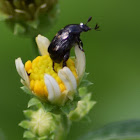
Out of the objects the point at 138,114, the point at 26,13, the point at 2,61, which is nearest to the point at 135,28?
the point at 138,114

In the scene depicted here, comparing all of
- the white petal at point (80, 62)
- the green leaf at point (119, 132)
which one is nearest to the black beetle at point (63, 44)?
the white petal at point (80, 62)

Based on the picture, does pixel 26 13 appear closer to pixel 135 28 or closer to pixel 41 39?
pixel 41 39

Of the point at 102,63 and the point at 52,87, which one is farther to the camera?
the point at 102,63

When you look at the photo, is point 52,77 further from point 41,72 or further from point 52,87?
point 41,72

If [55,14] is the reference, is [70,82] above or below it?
below

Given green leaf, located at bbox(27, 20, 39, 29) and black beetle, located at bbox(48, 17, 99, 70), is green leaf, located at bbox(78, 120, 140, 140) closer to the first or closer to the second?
black beetle, located at bbox(48, 17, 99, 70)

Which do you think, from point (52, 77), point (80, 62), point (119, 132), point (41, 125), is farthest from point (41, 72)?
point (119, 132)

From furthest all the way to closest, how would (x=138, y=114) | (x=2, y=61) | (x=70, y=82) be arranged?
(x=2, y=61)
(x=138, y=114)
(x=70, y=82)

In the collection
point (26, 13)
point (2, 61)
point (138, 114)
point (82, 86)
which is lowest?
point (82, 86)
